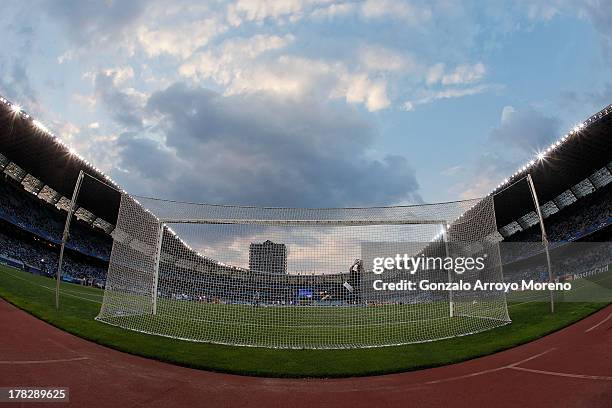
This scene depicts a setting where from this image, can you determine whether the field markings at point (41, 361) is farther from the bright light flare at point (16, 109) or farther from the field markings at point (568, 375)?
the bright light flare at point (16, 109)

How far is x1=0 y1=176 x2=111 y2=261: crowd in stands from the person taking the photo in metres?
39.6

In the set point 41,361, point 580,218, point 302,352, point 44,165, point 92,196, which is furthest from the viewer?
point 92,196

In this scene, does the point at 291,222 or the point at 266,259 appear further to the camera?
the point at 291,222

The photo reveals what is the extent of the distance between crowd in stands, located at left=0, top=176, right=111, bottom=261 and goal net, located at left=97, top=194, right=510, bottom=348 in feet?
113

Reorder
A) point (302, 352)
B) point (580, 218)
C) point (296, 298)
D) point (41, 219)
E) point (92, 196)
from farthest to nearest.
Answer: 1. point (41, 219)
2. point (92, 196)
3. point (580, 218)
4. point (296, 298)
5. point (302, 352)

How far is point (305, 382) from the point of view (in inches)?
298

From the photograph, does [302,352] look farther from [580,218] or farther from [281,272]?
[580,218]

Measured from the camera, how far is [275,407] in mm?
6082

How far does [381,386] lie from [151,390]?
4653 millimetres

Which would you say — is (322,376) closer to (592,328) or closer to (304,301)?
(304,301)

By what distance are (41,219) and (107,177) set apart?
1465 centimetres

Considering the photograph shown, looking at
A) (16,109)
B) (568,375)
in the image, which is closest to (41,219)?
(16,109)

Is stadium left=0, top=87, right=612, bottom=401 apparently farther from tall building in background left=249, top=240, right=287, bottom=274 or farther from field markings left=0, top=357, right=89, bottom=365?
field markings left=0, top=357, right=89, bottom=365

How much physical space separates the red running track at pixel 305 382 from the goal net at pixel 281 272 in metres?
3.49
